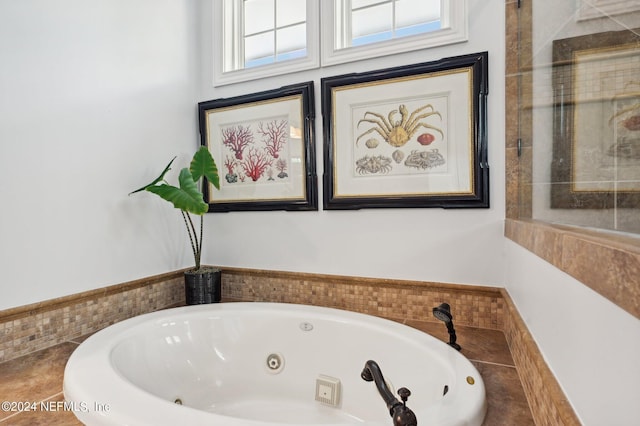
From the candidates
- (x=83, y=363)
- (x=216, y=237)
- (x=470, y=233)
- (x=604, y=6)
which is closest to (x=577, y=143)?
(x=604, y=6)

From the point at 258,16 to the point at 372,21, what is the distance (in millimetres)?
769

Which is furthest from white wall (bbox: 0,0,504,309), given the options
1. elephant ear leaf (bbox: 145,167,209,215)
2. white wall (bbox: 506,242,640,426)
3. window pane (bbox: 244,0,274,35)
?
white wall (bbox: 506,242,640,426)

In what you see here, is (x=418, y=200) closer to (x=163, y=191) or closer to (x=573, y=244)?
(x=573, y=244)

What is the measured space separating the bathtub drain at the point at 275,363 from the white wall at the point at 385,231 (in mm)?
475

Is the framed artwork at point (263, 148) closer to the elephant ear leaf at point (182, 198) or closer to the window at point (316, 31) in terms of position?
the window at point (316, 31)

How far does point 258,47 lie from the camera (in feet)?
Result: 7.04

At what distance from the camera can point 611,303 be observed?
1.46ft

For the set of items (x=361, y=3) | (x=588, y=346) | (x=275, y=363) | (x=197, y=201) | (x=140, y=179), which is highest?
(x=361, y=3)

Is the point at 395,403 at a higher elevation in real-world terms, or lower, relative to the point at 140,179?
lower

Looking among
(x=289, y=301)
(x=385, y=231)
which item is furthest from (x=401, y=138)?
(x=289, y=301)

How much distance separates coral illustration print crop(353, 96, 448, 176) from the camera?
1.60m

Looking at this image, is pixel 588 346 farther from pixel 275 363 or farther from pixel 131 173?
pixel 131 173

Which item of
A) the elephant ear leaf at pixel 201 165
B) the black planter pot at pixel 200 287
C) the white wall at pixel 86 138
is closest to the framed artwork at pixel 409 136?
the elephant ear leaf at pixel 201 165

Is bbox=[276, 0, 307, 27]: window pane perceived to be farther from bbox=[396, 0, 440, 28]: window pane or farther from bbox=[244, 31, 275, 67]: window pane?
bbox=[396, 0, 440, 28]: window pane
